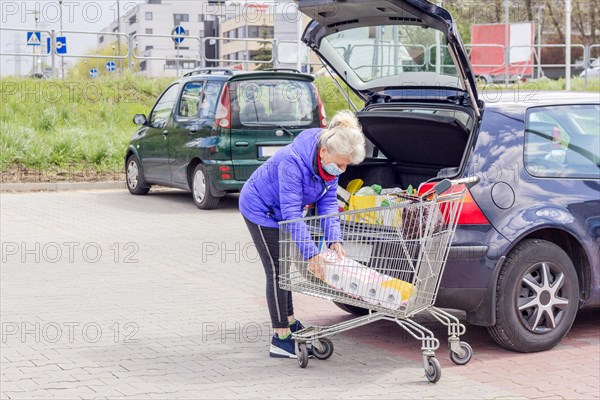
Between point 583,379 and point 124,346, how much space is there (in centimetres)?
304

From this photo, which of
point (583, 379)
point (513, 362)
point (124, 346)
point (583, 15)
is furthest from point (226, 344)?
point (583, 15)

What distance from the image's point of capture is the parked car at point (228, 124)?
13.9 metres

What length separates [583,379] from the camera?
632 centimetres

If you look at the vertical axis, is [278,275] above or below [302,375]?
above

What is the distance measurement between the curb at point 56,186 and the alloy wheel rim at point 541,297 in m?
11.0

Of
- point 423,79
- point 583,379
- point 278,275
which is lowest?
point 583,379

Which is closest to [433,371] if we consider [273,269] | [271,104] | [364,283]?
[364,283]

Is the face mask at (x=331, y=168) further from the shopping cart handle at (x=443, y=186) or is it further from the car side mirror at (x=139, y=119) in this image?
the car side mirror at (x=139, y=119)

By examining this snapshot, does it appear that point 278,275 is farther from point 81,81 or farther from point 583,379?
point 81,81

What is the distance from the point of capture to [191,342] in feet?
23.8

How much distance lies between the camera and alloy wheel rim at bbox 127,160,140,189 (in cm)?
1617

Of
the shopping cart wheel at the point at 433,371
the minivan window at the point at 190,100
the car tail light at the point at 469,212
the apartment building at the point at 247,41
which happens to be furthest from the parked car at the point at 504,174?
the apartment building at the point at 247,41

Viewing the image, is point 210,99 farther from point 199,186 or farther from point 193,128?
point 199,186

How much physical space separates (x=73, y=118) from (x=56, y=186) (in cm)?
556
